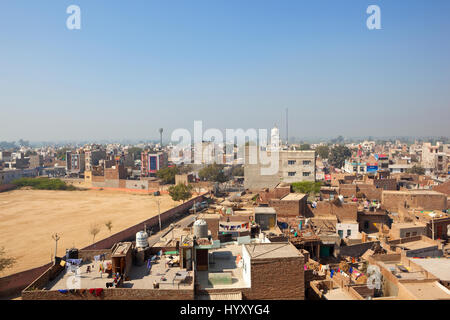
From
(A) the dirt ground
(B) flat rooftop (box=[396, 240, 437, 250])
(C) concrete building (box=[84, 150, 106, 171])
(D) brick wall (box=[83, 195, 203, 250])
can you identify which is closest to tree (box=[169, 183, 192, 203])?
(A) the dirt ground

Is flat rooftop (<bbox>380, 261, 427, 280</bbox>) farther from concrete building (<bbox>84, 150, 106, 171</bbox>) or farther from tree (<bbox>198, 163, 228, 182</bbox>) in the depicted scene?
concrete building (<bbox>84, 150, 106, 171</bbox>)

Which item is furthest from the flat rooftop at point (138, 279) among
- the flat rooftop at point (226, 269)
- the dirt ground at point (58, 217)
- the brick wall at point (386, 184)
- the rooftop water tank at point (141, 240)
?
the brick wall at point (386, 184)

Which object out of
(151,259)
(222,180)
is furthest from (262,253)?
(222,180)

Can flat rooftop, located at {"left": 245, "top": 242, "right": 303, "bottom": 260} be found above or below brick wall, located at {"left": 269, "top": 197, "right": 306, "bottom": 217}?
above

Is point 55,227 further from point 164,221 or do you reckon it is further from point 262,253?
point 262,253

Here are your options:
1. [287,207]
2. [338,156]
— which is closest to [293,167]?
[287,207]

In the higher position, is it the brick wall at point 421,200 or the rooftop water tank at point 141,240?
the rooftop water tank at point 141,240

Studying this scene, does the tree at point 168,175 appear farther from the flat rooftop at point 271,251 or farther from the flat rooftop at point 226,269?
the flat rooftop at point 271,251
